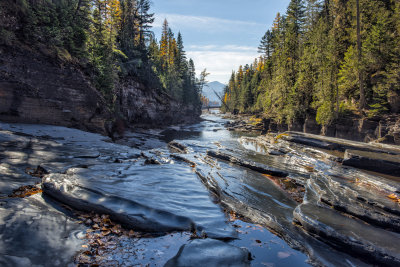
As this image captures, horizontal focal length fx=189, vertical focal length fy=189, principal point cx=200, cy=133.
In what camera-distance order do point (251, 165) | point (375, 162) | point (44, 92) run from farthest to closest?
point (44, 92) < point (251, 165) < point (375, 162)

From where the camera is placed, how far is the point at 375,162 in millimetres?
10352

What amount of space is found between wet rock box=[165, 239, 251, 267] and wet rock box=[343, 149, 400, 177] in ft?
35.0

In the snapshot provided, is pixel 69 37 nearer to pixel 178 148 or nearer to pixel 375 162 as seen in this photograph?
pixel 178 148

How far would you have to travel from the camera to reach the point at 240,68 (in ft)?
317

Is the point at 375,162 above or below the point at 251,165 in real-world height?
above

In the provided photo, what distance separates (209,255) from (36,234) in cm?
→ 298

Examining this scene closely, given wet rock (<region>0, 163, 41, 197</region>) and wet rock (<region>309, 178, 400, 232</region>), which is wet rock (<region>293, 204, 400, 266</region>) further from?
wet rock (<region>0, 163, 41, 197</region>)

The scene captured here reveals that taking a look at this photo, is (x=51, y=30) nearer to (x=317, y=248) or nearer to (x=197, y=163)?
(x=197, y=163)

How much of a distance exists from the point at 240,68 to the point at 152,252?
4009 inches

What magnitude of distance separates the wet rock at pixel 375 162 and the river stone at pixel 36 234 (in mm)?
13289

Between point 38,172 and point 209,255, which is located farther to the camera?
point 38,172

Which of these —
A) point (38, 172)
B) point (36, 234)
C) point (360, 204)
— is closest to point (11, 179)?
point (38, 172)

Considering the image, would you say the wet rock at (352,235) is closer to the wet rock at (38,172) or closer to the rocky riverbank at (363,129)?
the wet rock at (38,172)

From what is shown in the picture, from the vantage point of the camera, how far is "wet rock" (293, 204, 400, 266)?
3.93 meters
